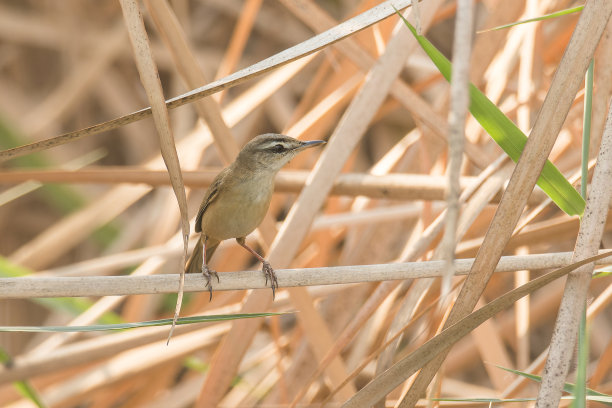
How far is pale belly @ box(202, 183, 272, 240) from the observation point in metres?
2.60

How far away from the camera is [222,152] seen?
8.35 feet

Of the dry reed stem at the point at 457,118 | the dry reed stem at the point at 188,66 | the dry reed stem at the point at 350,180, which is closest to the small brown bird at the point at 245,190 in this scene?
the dry reed stem at the point at 188,66

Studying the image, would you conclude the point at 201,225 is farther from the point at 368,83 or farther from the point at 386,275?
the point at 386,275

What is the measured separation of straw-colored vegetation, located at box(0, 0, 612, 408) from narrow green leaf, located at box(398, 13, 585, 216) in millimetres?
96

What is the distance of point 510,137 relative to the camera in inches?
68.7

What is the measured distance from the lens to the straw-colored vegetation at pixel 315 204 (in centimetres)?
166

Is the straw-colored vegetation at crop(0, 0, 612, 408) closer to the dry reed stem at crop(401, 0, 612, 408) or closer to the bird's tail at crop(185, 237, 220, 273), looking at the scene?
the dry reed stem at crop(401, 0, 612, 408)

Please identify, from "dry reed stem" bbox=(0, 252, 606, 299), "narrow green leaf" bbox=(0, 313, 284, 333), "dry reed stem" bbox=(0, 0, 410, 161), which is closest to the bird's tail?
"dry reed stem" bbox=(0, 252, 606, 299)

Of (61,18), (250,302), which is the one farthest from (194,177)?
(61,18)

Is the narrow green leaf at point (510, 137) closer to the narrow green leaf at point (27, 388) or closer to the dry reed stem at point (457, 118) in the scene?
the dry reed stem at point (457, 118)

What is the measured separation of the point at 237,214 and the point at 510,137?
1179mm

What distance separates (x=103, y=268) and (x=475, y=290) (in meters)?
1.82

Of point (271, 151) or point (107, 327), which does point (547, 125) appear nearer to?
point (107, 327)

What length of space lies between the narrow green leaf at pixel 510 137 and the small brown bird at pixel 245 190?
0.97 meters
